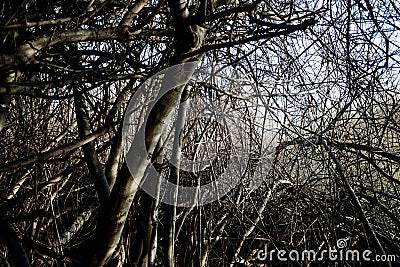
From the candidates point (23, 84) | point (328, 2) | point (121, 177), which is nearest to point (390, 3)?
point (328, 2)

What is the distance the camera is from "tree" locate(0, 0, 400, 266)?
2191mm

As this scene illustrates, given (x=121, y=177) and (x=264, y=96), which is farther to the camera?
(x=264, y=96)

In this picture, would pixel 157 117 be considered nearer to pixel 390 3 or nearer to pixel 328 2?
pixel 328 2

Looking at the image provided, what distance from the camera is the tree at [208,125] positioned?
219cm

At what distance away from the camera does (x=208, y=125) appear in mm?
2705

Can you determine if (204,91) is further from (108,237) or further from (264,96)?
(108,237)

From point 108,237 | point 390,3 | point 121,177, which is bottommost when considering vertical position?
point 108,237

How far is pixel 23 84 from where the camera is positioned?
1.80 m

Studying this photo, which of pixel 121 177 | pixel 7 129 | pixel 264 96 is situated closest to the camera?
pixel 121 177

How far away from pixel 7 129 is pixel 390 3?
9.14ft

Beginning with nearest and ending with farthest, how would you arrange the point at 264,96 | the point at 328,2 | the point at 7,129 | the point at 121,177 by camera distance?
the point at 121,177
the point at 328,2
the point at 264,96
the point at 7,129

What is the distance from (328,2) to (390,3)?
0.34 meters

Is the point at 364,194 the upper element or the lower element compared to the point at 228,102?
lower

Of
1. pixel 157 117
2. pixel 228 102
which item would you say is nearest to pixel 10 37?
pixel 157 117
